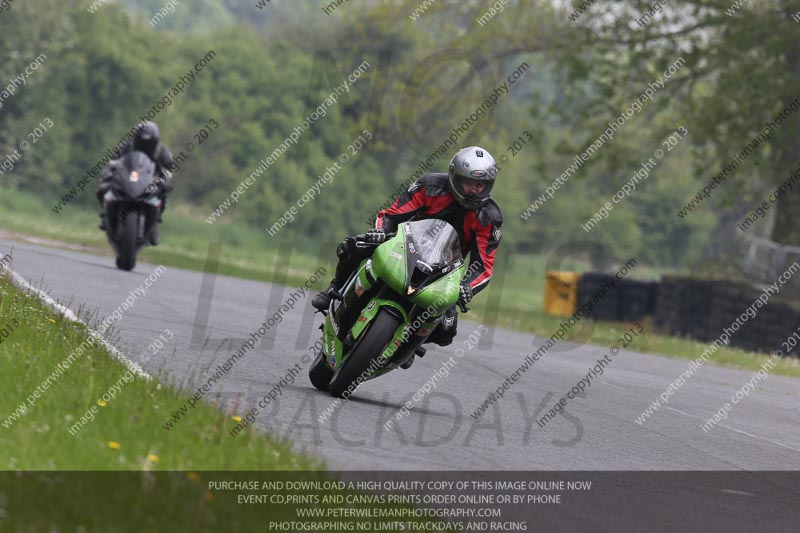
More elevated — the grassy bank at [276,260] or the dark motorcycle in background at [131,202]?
the dark motorcycle in background at [131,202]

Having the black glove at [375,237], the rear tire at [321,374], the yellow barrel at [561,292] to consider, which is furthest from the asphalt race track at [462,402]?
the yellow barrel at [561,292]

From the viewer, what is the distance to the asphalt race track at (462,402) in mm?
8469

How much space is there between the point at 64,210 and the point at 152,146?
111ft

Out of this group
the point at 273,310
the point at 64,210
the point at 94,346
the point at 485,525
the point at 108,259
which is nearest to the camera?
the point at 485,525

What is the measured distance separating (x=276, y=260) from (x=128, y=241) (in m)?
27.3

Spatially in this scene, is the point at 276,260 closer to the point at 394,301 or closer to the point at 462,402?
the point at 462,402

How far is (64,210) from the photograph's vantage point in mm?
52969

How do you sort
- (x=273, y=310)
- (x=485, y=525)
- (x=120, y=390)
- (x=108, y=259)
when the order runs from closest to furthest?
(x=485, y=525), (x=120, y=390), (x=273, y=310), (x=108, y=259)

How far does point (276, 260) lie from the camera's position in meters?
47.5

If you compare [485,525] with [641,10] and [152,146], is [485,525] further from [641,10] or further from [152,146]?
[641,10]

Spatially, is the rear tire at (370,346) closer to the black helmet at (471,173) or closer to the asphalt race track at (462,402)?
the asphalt race track at (462,402)

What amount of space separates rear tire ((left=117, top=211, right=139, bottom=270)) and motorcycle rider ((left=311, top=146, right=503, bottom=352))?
33.2ft

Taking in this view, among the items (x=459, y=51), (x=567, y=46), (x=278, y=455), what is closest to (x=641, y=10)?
(x=567, y=46)

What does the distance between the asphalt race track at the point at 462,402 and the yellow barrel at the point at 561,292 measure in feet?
41.3
